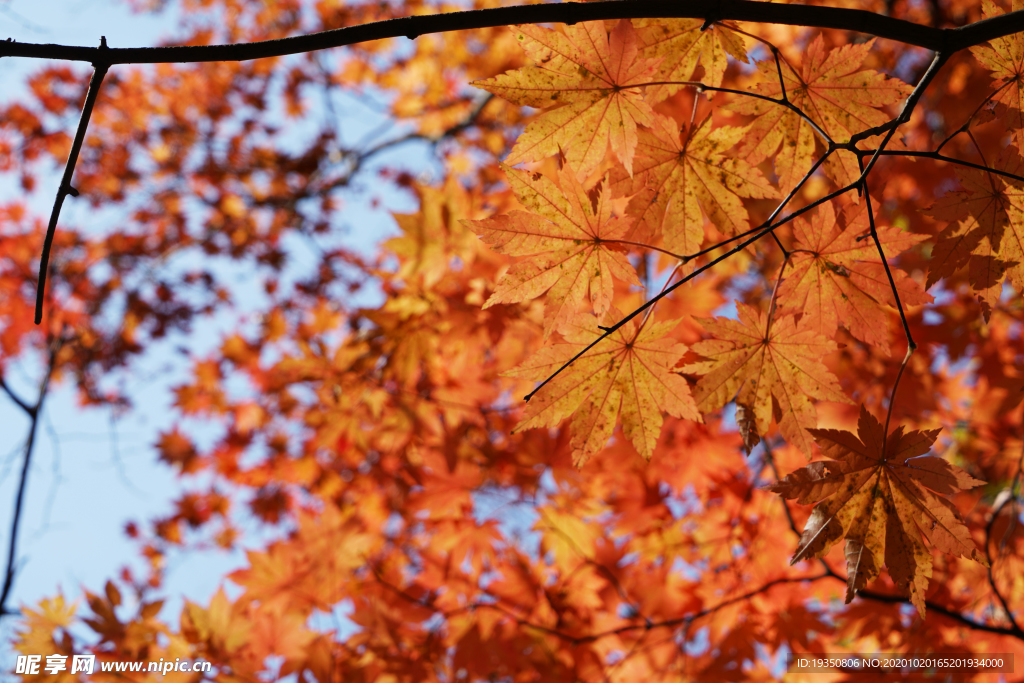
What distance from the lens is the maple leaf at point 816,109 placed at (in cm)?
136

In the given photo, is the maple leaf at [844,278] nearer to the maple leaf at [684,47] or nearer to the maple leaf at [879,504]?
the maple leaf at [879,504]

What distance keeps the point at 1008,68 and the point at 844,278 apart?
55 cm

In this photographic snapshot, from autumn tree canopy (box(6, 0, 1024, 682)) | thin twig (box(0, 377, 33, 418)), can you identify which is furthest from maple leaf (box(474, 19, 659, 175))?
thin twig (box(0, 377, 33, 418))

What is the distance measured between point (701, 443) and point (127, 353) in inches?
343

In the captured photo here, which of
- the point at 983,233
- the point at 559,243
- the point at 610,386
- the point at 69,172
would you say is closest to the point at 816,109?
the point at 983,233

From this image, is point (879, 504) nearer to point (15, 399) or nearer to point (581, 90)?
point (581, 90)

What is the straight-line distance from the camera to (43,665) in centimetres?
234

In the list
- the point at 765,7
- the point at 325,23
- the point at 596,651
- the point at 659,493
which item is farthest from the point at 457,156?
the point at 765,7

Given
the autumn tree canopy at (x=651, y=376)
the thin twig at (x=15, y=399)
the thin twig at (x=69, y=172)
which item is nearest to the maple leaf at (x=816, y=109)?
the autumn tree canopy at (x=651, y=376)

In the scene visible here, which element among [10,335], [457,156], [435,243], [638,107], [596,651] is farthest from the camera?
[457,156]

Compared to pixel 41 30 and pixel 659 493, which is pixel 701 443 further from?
pixel 41 30

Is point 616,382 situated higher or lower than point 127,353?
lower

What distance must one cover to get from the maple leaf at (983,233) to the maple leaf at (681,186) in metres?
0.42

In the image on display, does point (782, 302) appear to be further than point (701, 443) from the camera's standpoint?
No
